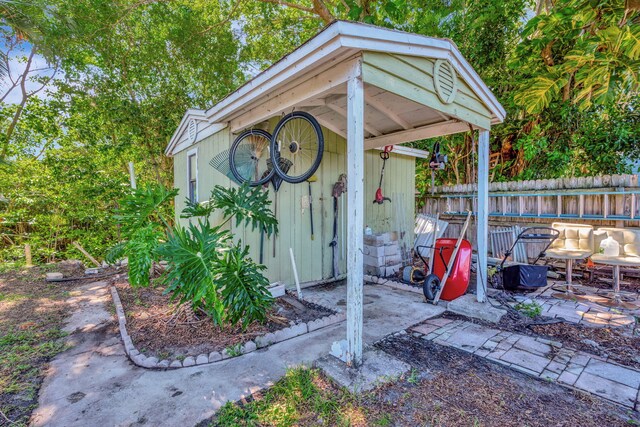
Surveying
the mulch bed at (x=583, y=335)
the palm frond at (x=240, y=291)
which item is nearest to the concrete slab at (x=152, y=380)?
the palm frond at (x=240, y=291)

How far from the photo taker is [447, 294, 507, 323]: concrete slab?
3.27 m

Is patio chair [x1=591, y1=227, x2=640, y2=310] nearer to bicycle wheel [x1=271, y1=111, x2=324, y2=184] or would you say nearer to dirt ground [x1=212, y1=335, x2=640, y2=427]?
dirt ground [x1=212, y1=335, x2=640, y2=427]

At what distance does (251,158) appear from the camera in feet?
13.1

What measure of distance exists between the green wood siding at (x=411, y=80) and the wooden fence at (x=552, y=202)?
3.36 metres

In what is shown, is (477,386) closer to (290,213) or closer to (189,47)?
(290,213)

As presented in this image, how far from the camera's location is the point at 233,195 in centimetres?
335

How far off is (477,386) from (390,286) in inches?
103

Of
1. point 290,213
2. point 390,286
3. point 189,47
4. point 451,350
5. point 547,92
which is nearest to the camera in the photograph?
point 451,350

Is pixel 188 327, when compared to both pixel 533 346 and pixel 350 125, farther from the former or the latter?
pixel 533 346

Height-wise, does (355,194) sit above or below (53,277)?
above

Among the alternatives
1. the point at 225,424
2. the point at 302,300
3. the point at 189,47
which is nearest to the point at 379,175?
the point at 302,300

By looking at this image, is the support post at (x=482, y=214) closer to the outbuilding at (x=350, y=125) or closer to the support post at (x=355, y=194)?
the outbuilding at (x=350, y=125)


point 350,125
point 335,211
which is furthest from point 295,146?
point 350,125

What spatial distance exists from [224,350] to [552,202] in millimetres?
6154
